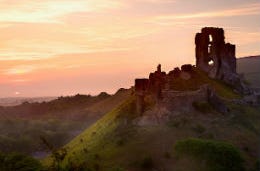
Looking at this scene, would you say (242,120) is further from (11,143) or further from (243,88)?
(11,143)

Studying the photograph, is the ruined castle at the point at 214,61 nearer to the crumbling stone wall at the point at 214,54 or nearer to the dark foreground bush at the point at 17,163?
the crumbling stone wall at the point at 214,54

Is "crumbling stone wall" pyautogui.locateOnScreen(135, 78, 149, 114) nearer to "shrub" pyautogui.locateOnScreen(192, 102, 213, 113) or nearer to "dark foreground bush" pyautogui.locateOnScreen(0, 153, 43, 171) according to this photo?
"shrub" pyautogui.locateOnScreen(192, 102, 213, 113)

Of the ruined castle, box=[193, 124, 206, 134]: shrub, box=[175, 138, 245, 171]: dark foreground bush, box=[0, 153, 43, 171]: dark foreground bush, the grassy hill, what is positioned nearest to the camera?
box=[0, 153, 43, 171]: dark foreground bush

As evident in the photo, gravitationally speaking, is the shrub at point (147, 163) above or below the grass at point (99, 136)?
below

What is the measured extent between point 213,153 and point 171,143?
Answer: 630 cm

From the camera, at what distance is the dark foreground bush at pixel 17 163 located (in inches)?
2044

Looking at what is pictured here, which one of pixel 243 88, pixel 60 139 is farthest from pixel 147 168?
pixel 60 139

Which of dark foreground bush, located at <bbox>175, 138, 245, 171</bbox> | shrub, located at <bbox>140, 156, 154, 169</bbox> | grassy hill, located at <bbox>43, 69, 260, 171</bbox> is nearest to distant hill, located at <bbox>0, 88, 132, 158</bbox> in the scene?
grassy hill, located at <bbox>43, 69, 260, 171</bbox>

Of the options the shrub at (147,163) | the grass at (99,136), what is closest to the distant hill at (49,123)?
the grass at (99,136)

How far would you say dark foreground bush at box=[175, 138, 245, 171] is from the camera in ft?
193

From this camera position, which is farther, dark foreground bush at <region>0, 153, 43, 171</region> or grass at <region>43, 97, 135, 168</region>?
grass at <region>43, 97, 135, 168</region>

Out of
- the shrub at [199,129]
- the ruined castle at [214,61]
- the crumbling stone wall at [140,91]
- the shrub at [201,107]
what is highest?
the ruined castle at [214,61]

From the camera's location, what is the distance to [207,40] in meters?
104

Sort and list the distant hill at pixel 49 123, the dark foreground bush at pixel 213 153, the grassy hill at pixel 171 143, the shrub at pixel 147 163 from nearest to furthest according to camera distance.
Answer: the dark foreground bush at pixel 213 153
the grassy hill at pixel 171 143
the shrub at pixel 147 163
the distant hill at pixel 49 123
